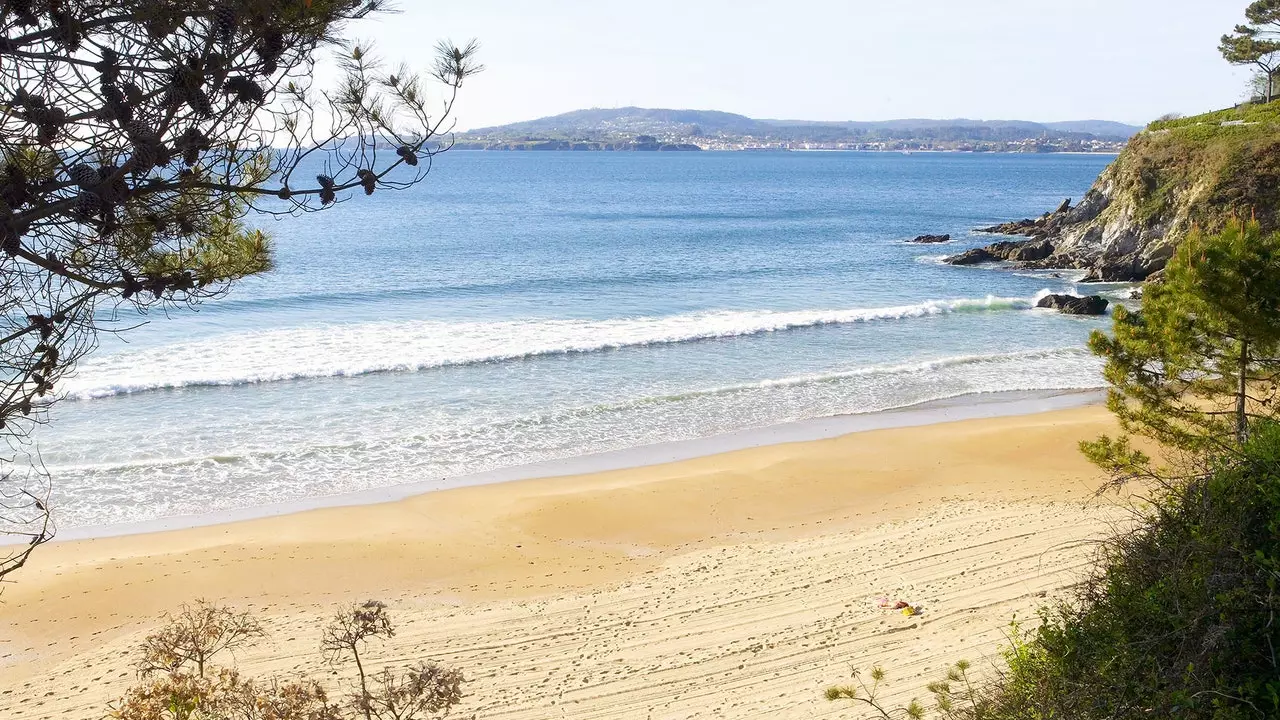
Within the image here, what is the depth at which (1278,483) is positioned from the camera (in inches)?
215

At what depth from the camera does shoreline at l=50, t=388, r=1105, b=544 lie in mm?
14672

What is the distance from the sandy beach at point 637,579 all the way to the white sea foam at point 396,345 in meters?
9.22

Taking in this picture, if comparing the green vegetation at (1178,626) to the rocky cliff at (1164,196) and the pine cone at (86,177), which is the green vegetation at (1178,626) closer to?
the pine cone at (86,177)

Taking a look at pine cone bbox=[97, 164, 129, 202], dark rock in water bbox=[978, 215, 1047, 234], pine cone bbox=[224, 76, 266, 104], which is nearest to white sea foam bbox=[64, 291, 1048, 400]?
pine cone bbox=[97, 164, 129, 202]

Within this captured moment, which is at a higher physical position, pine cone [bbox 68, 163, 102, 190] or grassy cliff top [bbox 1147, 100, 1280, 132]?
grassy cliff top [bbox 1147, 100, 1280, 132]

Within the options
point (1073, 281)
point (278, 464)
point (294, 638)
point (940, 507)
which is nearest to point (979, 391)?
point (940, 507)

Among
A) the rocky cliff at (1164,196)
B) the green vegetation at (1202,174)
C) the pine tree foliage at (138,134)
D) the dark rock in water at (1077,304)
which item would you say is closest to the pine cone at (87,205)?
the pine tree foliage at (138,134)

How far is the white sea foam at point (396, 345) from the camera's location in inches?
914

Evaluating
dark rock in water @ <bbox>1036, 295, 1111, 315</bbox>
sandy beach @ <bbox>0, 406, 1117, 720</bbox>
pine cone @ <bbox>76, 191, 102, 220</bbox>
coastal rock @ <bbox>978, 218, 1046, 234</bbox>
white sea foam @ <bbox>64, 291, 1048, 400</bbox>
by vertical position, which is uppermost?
pine cone @ <bbox>76, 191, 102, 220</bbox>

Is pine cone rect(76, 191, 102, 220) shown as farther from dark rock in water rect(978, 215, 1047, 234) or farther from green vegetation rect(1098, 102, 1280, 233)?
dark rock in water rect(978, 215, 1047, 234)

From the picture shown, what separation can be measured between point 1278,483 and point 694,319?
25.9 meters

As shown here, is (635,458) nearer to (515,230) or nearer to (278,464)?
(278,464)

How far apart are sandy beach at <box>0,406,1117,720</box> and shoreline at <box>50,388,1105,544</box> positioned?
0.38 meters

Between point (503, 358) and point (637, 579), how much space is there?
532 inches
